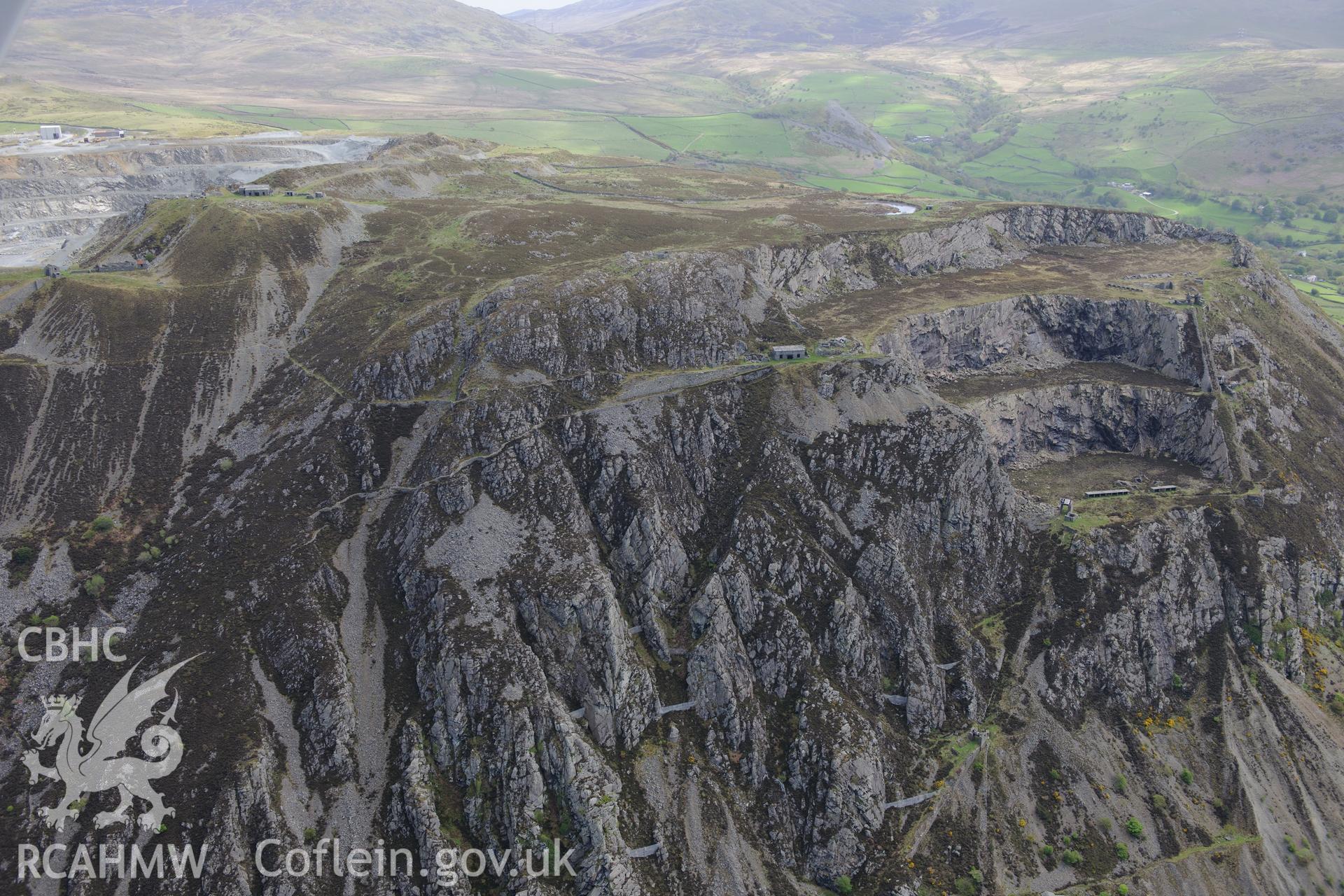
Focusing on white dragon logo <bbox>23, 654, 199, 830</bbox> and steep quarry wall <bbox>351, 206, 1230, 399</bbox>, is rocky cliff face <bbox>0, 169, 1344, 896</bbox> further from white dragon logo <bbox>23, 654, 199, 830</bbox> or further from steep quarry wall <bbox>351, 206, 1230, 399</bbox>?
white dragon logo <bbox>23, 654, 199, 830</bbox>

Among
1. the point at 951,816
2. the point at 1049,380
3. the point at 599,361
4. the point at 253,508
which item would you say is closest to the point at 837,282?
the point at 1049,380

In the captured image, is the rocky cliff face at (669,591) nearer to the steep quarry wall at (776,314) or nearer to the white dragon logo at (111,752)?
the steep quarry wall at (776,314)

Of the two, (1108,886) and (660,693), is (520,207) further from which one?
(1108,886)

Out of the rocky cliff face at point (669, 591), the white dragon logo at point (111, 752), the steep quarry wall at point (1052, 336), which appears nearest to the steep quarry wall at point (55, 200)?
the rocky cliff face at point (669, 591)

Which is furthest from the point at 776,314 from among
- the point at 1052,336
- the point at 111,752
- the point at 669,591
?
the point at 111,752

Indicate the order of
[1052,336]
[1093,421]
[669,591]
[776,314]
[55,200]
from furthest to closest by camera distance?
[55,200] < [1052,336] < [1093,421] < [776,314] < [669,591]

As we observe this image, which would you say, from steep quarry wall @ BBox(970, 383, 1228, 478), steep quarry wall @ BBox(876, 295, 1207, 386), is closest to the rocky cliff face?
steep quarry wall @ BBox(970, 383, 1228, 478)

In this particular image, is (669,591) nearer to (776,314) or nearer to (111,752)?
(776,314)
